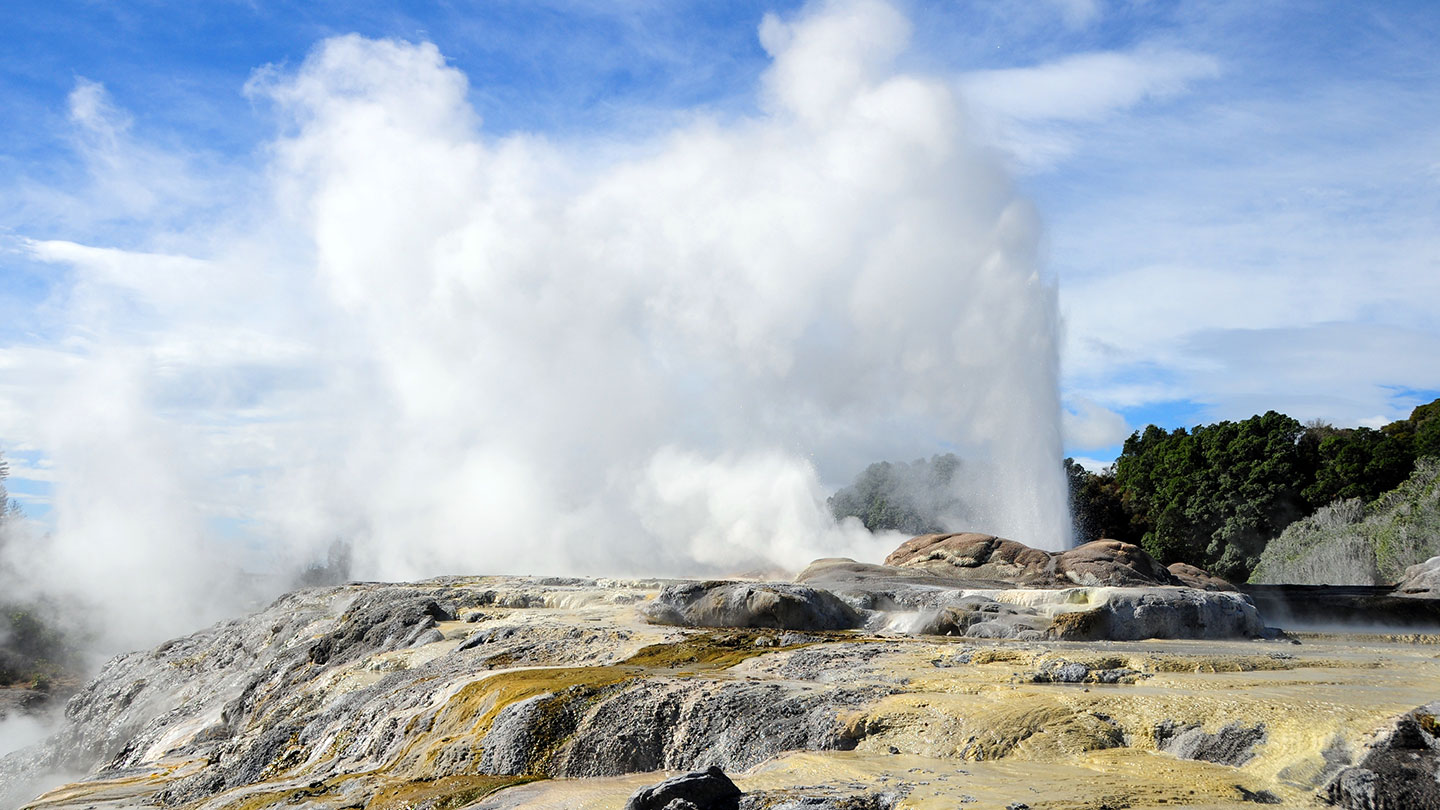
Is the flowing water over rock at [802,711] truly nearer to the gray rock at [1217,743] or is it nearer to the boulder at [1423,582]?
the gray rock at [1217,743]

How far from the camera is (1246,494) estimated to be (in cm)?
4697

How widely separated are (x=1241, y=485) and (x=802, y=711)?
45.4 m

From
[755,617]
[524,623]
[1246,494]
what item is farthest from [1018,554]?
[1246,494]

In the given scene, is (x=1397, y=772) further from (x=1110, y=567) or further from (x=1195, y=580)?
(x=1195, y=580)

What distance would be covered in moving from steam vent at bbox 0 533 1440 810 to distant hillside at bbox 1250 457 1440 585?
19.5m

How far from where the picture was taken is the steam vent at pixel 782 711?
261 inches

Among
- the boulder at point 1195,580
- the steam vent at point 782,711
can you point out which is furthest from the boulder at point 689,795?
the boulder at point 1195,580

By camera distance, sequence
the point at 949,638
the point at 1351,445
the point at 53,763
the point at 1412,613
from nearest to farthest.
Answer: the point at 949,638 → the point at 53,763 → the point at 1412,613 → the point at 1351,445

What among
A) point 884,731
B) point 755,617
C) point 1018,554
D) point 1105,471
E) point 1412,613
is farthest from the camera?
point 1105,471

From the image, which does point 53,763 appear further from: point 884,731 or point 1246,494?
point 1246,494

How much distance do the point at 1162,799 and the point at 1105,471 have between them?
6797cm

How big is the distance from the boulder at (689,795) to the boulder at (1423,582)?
23310 mm

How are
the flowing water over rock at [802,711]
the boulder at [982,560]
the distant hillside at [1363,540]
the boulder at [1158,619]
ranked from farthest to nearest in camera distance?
1. the distant hillside at [1363,540]
2. the boulder at [982,560]
3. the boulder at [1158,619]
4. the flowing water over rock at [802,711]

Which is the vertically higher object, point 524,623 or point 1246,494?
point 1246,494
